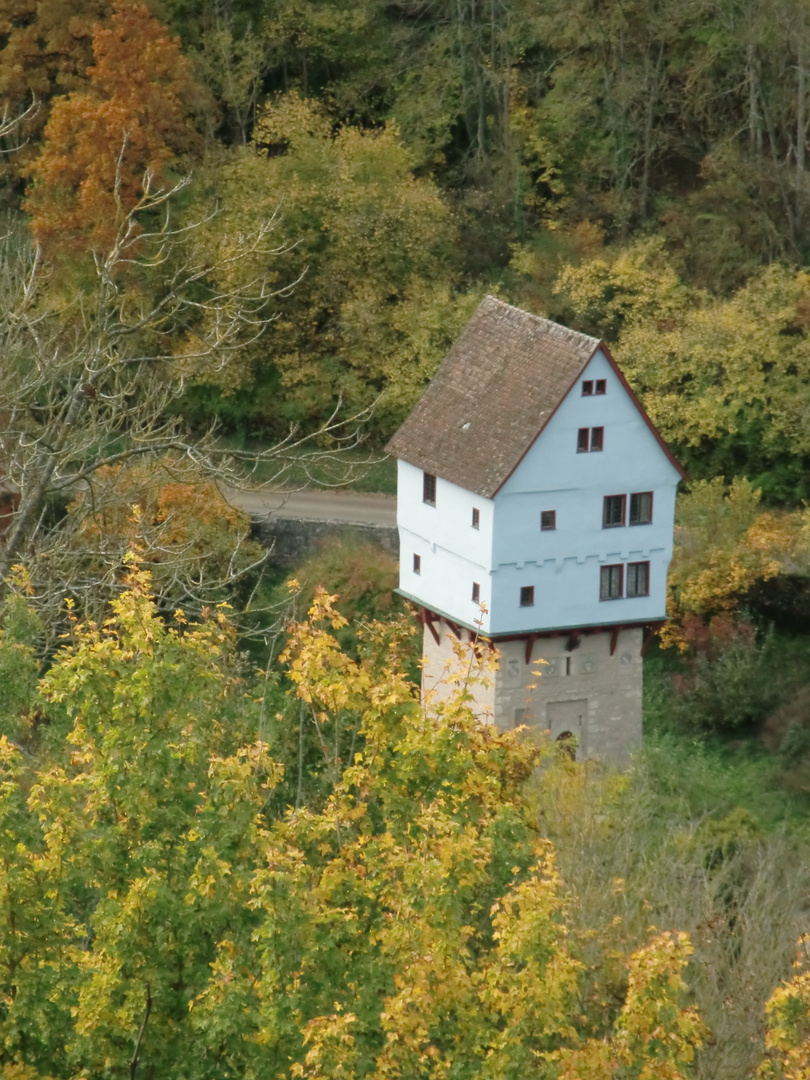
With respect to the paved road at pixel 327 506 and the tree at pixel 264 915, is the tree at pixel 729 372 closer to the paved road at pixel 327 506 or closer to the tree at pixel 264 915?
the paved road at pixel 327 506

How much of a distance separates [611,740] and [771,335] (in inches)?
506

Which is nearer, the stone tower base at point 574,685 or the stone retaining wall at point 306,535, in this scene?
the stone tower base at point 574,685

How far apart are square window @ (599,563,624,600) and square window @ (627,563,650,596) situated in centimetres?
18

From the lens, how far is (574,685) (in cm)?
4384

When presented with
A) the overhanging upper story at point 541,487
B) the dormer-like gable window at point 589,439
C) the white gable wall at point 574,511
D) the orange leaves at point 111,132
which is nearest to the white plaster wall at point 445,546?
the overhanging upper story at point 541,487

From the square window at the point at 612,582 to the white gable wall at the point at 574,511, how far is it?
0.16 m

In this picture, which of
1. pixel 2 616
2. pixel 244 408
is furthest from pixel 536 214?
pixel 2 616

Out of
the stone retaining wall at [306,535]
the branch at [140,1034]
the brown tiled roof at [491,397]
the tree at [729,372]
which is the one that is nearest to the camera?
the branch at [140,1034]

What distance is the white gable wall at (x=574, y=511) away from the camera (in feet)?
139

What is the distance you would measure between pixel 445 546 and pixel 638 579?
13.1 feet

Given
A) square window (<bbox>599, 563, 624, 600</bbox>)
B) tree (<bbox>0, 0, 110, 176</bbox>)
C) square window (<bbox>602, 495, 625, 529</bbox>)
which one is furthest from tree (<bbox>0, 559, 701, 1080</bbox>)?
tree (<bbox>0, 0, 110, 176</bbox>)

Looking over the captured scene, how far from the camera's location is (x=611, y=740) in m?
44.4

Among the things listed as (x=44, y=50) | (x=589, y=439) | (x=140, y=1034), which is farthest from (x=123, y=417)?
(x=44, y=50)

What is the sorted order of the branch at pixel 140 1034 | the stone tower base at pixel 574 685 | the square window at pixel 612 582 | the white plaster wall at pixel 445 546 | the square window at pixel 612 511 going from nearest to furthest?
1. the branch at pixel 140 1034
2. the white plaster wall at pixel 445 546
3. the square window at pixel 612 511
4. the stone tower base at pixel 574 685
5. the square window at pixel 612 582
